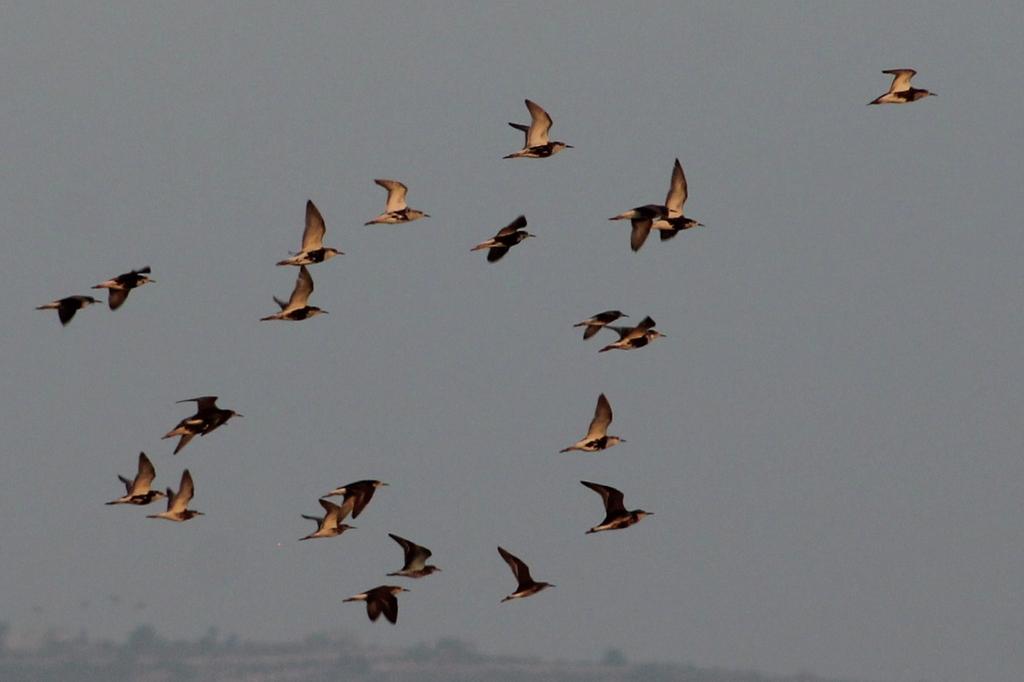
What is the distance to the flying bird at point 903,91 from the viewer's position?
8138 centimetres

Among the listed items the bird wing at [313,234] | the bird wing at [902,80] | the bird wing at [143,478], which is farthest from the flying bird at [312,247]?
the bird wing at [902,80]

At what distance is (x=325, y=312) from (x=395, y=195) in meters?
5.56

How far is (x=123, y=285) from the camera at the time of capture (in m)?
72.2

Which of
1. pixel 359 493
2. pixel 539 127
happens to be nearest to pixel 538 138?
pixel 539 127

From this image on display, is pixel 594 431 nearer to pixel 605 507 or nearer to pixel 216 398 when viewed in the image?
pixel 605 507

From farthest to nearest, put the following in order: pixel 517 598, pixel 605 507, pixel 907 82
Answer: pixel 907 82, pixel 605 507, pixel 517 598

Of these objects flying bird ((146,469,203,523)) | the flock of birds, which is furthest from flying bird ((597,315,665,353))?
flying bird ((146,469,203,523))

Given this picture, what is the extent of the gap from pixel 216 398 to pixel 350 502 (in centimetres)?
721

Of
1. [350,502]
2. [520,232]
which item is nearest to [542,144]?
[520,232]

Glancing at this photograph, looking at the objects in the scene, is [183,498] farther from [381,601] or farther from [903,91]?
[903,91]

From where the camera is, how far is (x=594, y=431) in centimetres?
7475

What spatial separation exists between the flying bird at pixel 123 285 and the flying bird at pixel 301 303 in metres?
5.32

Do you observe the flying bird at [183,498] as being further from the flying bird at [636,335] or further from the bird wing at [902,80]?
the bird wing at [902,80]

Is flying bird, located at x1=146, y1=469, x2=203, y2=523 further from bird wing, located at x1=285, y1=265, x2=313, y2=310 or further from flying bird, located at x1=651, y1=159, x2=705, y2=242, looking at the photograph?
flying bird, located at x1=651, y1=159, x2=705, y2=242
